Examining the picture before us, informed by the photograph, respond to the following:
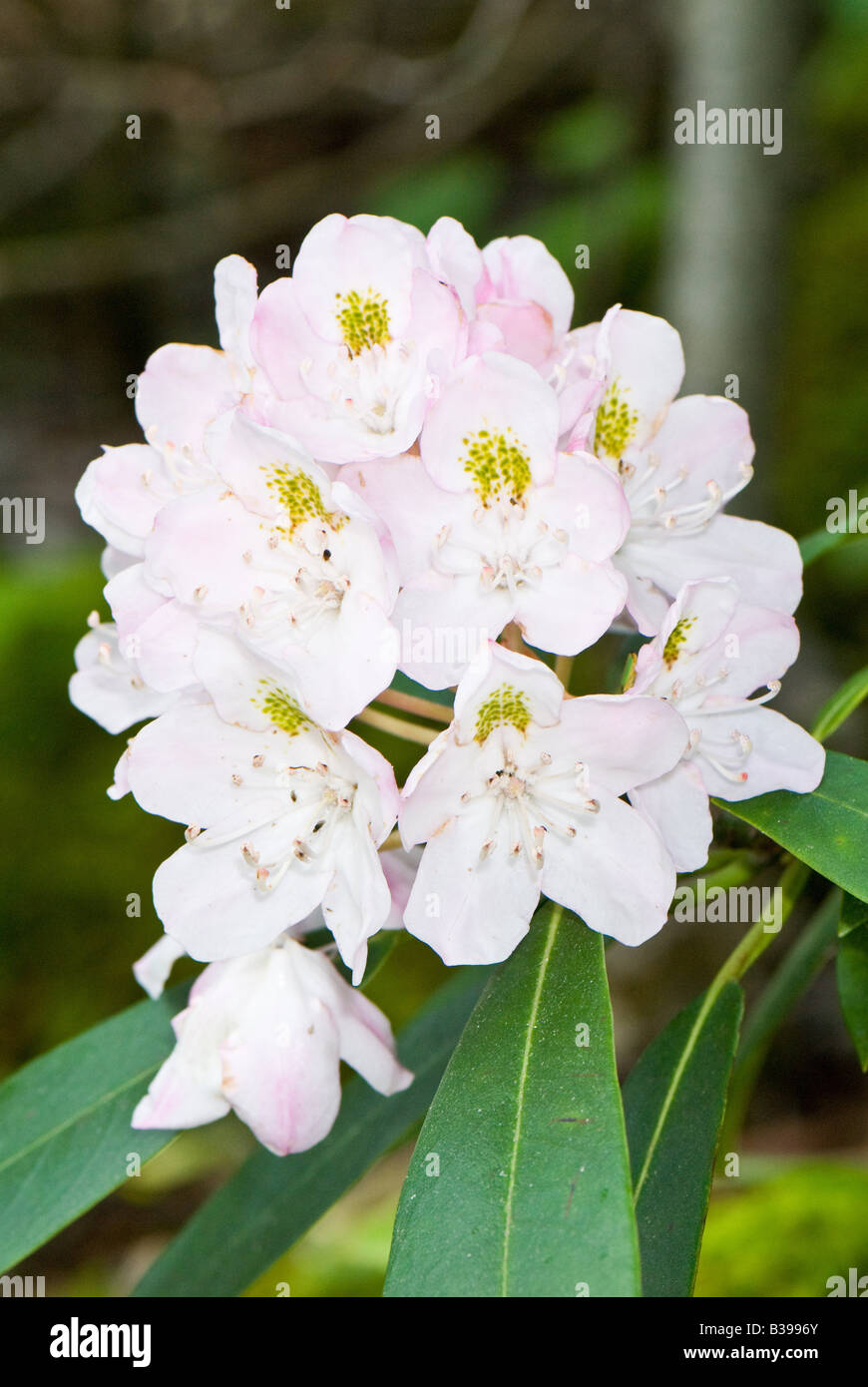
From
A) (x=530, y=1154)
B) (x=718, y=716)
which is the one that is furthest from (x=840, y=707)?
(x=530, y=1154)

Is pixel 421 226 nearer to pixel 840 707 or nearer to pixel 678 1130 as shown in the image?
pixel 840 707

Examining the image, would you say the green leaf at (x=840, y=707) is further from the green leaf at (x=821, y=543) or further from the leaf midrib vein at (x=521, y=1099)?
the leaf midrib vein at (x=521, y=1099)

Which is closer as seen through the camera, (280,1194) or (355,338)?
(355,338)

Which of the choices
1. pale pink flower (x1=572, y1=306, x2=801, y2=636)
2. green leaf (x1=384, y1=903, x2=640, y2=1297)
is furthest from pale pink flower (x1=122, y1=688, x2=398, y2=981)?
pale pink flower (x1=572, y1=306, x2=801, y2=636)

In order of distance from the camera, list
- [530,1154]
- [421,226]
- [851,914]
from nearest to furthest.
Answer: [530,1154] < [851,914] < [421,226]

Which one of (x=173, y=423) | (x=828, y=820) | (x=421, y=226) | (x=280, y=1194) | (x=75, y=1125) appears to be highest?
(x=421, y=226)
